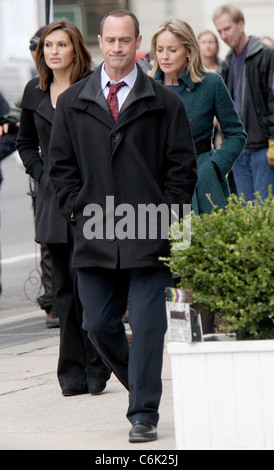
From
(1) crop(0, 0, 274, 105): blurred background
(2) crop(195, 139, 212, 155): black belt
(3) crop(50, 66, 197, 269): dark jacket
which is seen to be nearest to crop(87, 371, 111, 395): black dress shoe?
(3) crop(50, 66, 197, 269): dark jacket

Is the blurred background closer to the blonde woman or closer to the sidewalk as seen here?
the sidewalk

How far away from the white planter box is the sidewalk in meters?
0.35

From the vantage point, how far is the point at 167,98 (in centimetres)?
536

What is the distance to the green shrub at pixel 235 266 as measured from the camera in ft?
15.5

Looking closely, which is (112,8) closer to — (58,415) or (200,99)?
(200,99)

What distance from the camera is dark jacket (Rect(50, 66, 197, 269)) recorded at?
5.25 meters

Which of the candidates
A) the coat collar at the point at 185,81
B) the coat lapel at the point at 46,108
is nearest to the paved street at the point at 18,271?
the coat lapel at the point at 46,108

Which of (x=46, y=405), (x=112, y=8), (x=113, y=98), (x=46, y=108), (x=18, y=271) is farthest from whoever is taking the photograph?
(x=112, y=8)

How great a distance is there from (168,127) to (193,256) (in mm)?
751

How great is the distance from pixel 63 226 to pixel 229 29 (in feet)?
11.8

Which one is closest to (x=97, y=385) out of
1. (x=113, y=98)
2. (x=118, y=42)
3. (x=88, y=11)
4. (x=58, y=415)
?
(x=58, y=415)

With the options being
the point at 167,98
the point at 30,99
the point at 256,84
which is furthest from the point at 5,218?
the point at 167,98

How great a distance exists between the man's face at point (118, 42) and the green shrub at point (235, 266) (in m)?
0.88

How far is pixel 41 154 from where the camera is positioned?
22.6 ft
